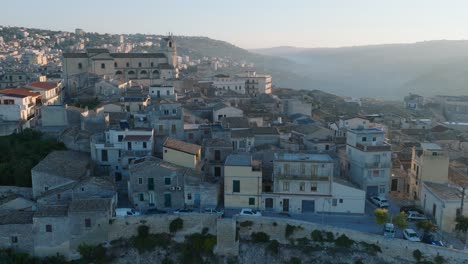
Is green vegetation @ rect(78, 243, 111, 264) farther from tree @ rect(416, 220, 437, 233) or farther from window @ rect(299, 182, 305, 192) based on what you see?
tree @ rect(416, 220, 437, 233)

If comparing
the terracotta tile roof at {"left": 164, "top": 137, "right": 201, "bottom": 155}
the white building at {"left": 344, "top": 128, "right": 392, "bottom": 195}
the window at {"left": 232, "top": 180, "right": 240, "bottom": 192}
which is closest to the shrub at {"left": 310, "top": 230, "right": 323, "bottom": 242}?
the window at {"left": 232, "top": 180, "right": 240, "bottom": 192}

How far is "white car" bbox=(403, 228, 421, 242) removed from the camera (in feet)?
81.9

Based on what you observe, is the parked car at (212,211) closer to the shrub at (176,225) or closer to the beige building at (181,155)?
the shrub at (176,225)

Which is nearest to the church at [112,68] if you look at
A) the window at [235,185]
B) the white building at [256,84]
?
the white building at [256,84]

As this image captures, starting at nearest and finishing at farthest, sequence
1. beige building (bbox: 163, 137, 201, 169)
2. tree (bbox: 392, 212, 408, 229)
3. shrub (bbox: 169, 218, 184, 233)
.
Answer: tree (bbox: 392, 212, 408, 229) → shrub (bbox: 169, 218, 184, 233) → beige building (bbox: 163, 137, 201, 169)

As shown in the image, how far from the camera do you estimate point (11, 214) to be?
25.6 m

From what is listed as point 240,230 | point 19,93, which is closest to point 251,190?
point 240,230

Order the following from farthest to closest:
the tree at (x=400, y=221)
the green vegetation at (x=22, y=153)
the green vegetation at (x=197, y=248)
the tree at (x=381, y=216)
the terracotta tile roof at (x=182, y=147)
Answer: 1. the green vegetation at (x=22, y=153)
2. the terracotta tile roof at (x=182, y=147)
3. the green vegetation at (x=197, y=248)
4. the tree at (x=381, y=216)
5. the tree at (x=400, y=221)

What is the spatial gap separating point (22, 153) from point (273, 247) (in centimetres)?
1980

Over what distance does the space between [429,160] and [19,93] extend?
117ft

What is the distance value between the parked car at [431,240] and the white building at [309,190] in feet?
12.6

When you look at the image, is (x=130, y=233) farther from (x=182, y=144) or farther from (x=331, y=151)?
(x=331, y=151)

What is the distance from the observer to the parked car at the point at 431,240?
2483 cm

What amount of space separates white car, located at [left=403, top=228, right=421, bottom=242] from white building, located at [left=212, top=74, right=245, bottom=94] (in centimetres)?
4376
